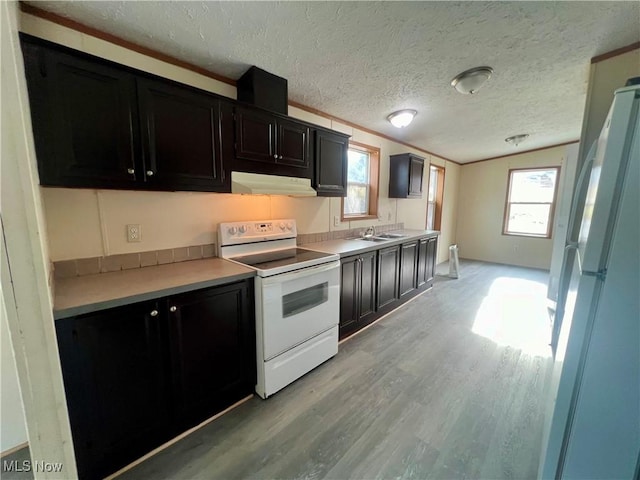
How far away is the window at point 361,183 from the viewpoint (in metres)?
3.51

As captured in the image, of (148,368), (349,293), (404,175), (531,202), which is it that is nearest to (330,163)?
(349,293)

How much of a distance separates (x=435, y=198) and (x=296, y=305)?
4.87m

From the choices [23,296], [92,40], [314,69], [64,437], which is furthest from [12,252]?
[314,69]

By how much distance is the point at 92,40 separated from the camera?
145 centimetres

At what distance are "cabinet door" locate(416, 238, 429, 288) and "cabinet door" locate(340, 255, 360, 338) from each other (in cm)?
149

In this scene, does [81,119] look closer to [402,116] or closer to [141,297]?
[141,297]

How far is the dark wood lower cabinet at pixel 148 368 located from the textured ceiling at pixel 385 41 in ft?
5.06

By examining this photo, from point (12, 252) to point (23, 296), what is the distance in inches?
6.6

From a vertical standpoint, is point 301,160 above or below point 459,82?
below

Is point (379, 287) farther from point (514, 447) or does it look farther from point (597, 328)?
point (597, 328)

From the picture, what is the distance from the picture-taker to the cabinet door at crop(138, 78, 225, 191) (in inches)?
57.5

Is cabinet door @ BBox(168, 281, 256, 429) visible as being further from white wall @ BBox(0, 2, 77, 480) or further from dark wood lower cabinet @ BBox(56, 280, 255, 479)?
white wall @ BBox(0, 2, 77, 480)

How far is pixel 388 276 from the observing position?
3.09m

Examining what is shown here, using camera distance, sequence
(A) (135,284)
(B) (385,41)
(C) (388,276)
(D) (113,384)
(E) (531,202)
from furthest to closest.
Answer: (E) (531,202) < (C) (388,276) < (B) (385,41) < (A) (135,284) < (D) (113,384)
